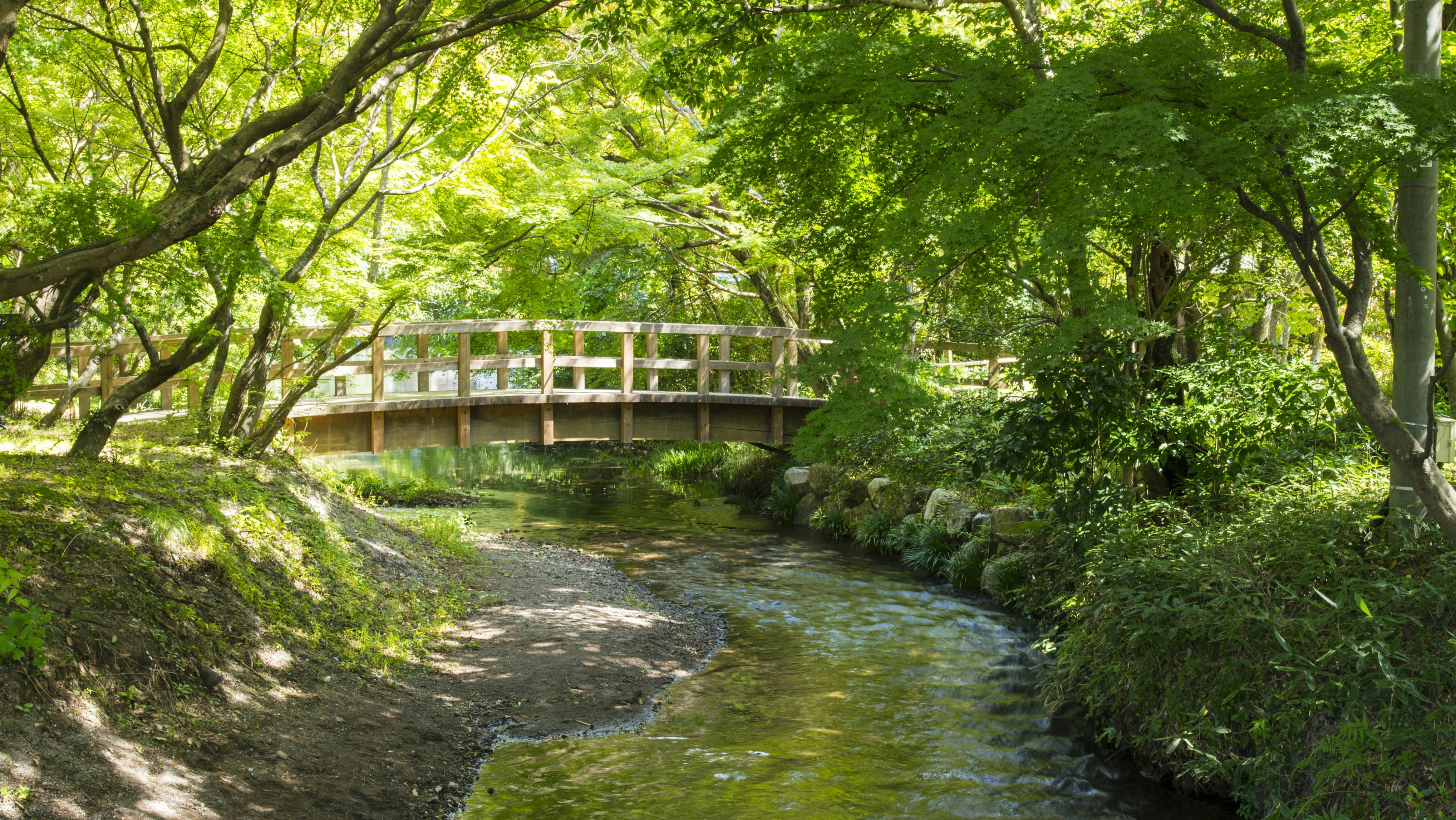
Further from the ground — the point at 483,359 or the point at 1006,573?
the point at 483,359

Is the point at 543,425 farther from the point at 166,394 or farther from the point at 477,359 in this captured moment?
the point at 166,394

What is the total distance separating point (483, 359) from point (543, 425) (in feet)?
4.51

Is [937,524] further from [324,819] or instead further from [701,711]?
[324,819]

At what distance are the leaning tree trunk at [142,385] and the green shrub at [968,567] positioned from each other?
24.7 feet

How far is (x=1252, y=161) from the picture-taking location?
485cm

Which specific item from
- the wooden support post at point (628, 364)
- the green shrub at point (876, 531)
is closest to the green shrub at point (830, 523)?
the green shrub at point (876, 531)

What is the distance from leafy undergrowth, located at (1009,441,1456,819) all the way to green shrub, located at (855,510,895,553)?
17.8 ft

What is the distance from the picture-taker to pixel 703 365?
13.9 meters

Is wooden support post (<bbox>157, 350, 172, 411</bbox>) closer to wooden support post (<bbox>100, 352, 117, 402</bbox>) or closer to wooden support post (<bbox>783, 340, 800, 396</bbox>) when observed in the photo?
wooden support post (<bbox>100, 352, 117, 402</bbox>)

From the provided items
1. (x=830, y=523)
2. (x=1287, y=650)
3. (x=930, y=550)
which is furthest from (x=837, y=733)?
(x=830, y=523)

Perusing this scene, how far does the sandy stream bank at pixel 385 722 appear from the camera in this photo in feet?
12.5

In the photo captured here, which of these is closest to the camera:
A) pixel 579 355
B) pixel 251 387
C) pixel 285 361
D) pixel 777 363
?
pixel 251 387

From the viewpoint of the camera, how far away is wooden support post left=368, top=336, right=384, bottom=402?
1121 cm

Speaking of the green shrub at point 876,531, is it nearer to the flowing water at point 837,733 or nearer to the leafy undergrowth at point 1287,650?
the flowing water at point 837,733
